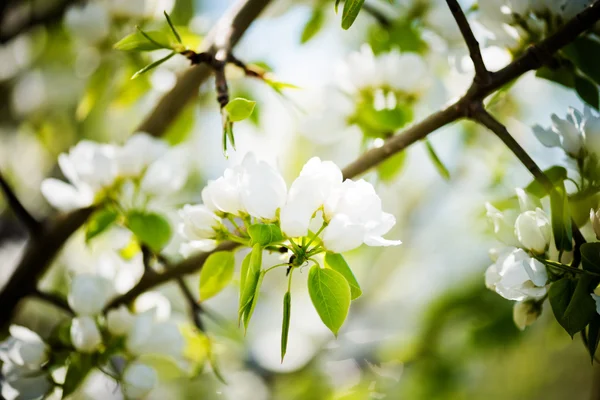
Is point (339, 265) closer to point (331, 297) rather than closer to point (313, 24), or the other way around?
point (331, 297)

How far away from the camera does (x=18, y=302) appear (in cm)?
65

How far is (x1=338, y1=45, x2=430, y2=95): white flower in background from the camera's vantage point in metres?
0.55

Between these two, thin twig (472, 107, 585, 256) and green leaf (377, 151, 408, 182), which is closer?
thin twig (472, 107, 585, 256)

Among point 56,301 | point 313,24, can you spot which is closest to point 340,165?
point 313,24

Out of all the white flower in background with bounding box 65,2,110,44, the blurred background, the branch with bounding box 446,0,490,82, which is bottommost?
the blurred background

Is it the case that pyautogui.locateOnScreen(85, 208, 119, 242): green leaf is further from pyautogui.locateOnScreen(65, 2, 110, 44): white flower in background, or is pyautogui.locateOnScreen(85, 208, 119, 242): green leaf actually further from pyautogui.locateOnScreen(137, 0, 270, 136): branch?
pyautogui.locateOnScreen(65, 2, 110, 44): white flower in background

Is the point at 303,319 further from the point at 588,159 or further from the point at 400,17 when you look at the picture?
the point at 588,159

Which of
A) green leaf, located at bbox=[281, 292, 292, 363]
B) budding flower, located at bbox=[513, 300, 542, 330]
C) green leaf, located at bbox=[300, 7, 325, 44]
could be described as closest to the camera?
green leaf, located at bbox=[281, 292, 292, 363]

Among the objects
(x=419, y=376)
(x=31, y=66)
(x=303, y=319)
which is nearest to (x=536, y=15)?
(x=419, y=376)

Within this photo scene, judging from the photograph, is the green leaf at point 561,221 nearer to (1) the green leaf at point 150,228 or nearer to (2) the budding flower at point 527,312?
(2) the budding flower at point 527,312

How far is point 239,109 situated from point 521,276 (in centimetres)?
20

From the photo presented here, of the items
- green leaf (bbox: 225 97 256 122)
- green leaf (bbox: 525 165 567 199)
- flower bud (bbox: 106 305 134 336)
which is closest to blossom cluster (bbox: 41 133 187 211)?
flower bud (bbox: 106 305 134 336)

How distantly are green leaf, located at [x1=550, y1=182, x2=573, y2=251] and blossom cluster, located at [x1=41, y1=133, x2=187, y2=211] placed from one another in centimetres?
34

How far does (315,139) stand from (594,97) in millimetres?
262
